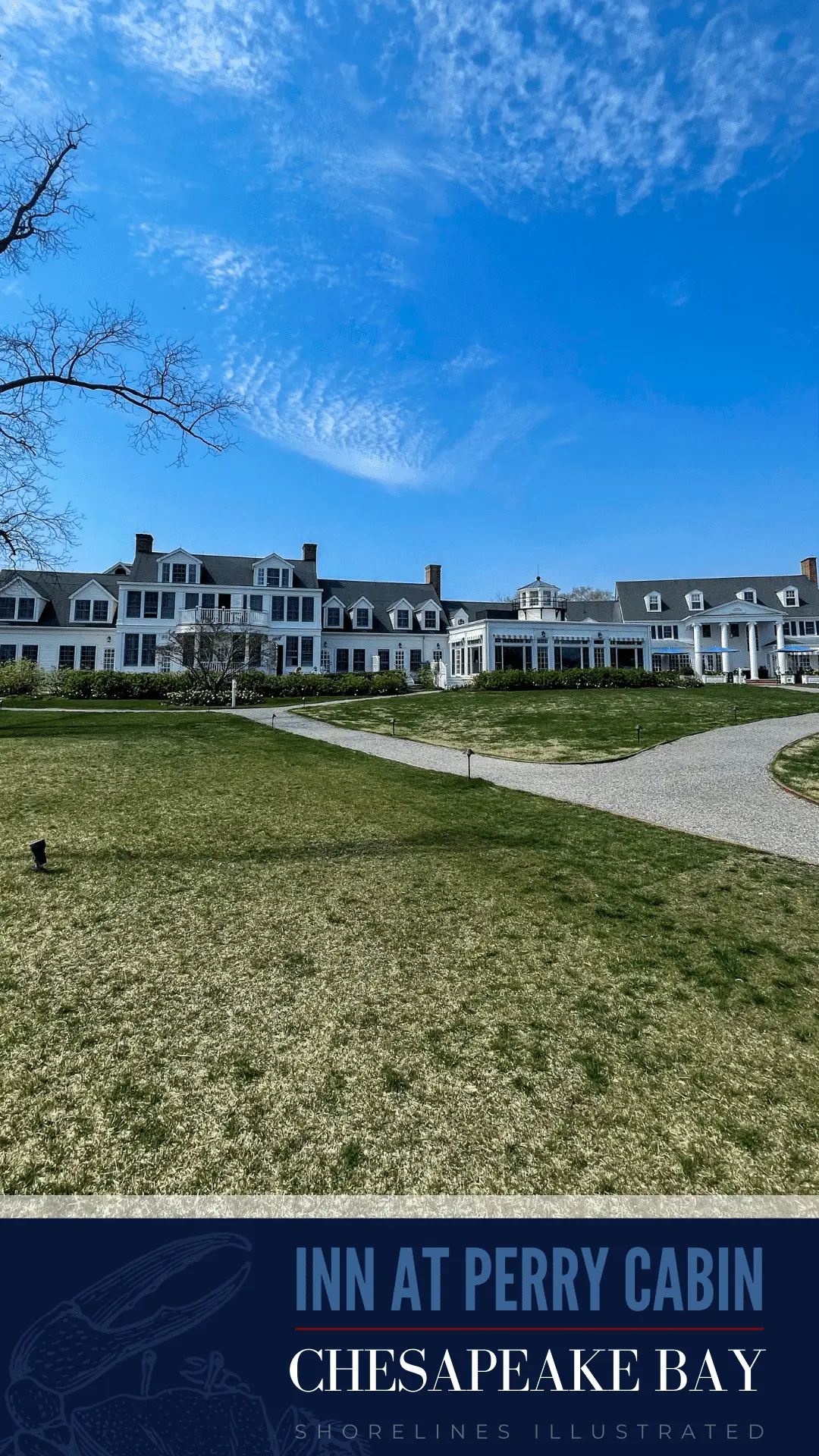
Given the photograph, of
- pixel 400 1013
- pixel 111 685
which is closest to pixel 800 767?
pixel 400 1013

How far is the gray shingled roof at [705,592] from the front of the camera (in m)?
52.5

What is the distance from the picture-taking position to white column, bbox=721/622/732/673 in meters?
47.4

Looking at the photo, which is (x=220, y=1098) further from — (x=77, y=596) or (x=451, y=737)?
(x=77, y=596)

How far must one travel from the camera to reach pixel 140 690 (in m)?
30.6

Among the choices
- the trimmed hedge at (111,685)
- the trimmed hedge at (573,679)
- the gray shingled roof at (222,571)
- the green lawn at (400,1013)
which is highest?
the gray shingled roof at (222,571)

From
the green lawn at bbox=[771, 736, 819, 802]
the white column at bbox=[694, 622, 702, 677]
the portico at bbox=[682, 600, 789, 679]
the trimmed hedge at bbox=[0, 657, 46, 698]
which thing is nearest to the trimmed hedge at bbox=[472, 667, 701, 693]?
the white column at bbox=[694, 622, 702, 677]

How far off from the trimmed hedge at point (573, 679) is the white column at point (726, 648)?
1193cm

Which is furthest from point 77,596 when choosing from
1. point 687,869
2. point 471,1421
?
point 471,1421

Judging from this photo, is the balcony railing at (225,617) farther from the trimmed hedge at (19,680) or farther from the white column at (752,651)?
the white column at (752,651)

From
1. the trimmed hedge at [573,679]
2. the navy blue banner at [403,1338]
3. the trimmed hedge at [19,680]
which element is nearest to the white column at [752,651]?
the trimmed hedge at [573,679]

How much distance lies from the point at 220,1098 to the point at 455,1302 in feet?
4.41

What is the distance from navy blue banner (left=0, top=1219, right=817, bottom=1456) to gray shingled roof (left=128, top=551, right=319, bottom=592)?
142ft

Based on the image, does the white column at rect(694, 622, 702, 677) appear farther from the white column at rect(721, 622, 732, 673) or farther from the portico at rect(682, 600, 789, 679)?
the white column at rect(721, 622, 732, 673)

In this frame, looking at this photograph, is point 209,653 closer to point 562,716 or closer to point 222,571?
point 222,571
